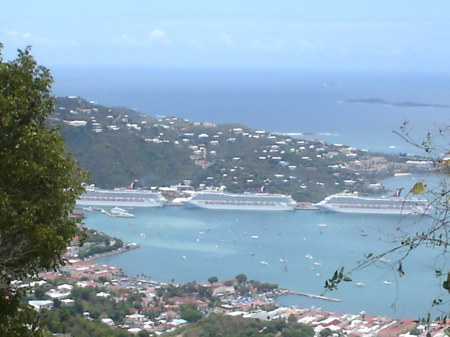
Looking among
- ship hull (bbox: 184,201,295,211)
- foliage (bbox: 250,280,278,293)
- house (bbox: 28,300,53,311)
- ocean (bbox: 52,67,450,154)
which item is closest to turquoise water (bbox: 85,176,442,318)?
foliage (bbox: 250,280,278,293)

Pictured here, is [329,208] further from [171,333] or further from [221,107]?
[221,107]

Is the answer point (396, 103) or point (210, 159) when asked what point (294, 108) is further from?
point (210, 159)

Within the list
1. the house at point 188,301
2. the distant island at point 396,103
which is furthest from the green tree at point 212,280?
the distant island at point 396,103

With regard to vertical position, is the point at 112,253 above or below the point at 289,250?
below

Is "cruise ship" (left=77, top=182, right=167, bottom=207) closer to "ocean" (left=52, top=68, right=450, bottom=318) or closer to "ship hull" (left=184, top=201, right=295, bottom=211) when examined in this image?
"ocean" (left=52, top=68, right=450, bottom=318)

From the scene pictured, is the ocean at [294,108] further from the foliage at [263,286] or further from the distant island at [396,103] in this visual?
the foliage at [263,286]

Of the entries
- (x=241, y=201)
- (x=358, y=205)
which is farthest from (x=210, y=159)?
(x=358, y=205)
